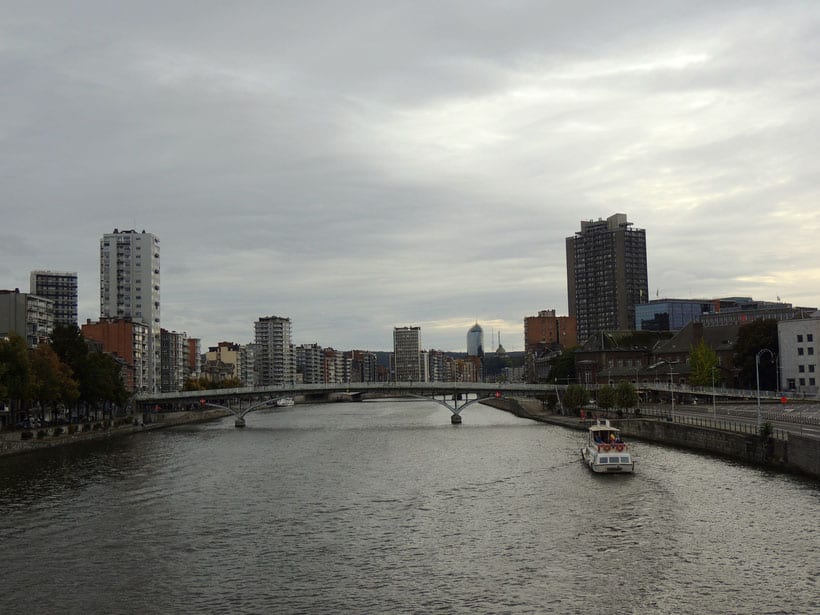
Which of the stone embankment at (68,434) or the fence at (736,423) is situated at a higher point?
the fence at (736,423)

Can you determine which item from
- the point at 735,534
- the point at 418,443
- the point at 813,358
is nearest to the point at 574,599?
the point at 735,534

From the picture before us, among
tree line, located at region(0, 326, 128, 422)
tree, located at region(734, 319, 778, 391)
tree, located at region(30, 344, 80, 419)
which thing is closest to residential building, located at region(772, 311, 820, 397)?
tree, located at region(734, 319, 778, 391)

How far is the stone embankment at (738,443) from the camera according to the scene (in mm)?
67250

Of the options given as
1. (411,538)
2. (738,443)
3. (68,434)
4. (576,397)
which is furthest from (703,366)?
(411,538)

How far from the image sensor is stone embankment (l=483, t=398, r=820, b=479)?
67250mm

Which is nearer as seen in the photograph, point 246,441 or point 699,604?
point 699,604

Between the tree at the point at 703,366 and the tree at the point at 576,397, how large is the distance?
99.1 ft

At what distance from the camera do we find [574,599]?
37.6 metres

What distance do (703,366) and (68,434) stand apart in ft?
389

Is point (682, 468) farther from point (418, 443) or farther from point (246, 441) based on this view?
point (246, 441)

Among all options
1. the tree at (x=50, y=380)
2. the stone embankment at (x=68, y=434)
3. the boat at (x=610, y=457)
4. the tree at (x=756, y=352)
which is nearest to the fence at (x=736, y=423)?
the boat at (x=610, y=457)

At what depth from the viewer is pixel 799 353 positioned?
15688 centimetres

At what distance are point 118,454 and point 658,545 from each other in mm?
76379

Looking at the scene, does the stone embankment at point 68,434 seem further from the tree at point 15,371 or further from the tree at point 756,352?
the tree at point 756,352
